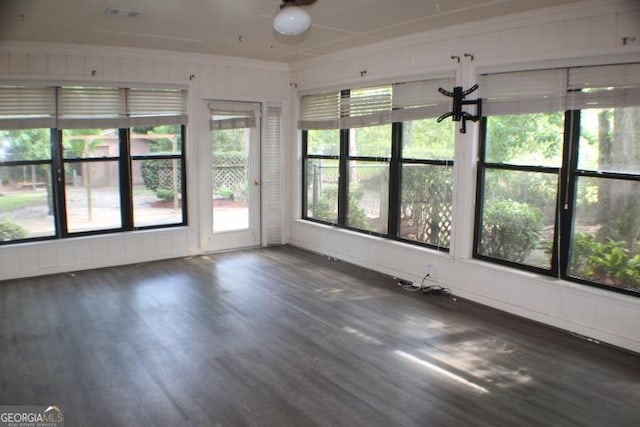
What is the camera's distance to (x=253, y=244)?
7.27 metres

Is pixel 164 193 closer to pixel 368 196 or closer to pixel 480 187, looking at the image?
pixel 368 196

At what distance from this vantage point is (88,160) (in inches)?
235

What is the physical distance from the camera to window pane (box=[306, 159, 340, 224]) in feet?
22.1

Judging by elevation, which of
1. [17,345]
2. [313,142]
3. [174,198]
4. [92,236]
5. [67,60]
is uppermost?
[67,60]

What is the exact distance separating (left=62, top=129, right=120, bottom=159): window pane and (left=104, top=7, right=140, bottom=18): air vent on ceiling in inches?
77.4

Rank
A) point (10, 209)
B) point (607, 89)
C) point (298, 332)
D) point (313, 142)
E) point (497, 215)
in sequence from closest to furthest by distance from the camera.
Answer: point (607, 89) → point (298, 332) → point (497, 215) → point (10, 209) → point (313, 142)

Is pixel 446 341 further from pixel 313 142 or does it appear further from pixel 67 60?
pixel 67 60

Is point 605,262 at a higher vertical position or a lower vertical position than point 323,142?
lower

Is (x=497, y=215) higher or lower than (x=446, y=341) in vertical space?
higher

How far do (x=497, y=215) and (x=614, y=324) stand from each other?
1.37 metres

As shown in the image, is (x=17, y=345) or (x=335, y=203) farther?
(x=335, y=203)

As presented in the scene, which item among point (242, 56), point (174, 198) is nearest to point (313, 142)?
point (242, 56)

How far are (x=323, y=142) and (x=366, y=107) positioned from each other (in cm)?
103

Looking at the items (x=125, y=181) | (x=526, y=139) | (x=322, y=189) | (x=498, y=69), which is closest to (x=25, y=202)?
(x=125, y=181)
